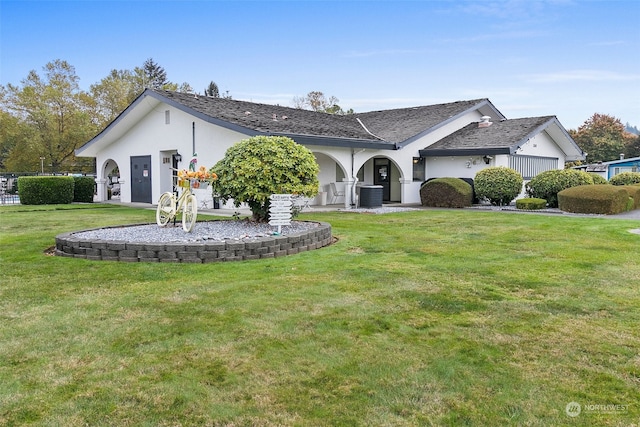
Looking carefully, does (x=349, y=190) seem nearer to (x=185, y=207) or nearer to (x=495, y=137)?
(x=495, y=137)

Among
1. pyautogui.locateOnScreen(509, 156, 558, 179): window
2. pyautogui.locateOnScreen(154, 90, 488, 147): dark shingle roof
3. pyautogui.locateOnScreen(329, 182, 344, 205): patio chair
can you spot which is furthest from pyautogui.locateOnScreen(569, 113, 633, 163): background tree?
pyautogui.locateOnScreen(329, 182, 344, 205): patio chair

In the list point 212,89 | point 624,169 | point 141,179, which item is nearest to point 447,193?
point 141,179

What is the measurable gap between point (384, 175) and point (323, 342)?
16.8 metres

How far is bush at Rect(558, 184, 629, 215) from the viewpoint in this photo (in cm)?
1319

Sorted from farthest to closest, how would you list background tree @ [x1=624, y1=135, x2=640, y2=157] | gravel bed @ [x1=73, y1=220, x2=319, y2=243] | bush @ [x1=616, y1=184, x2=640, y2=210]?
background tree @ [x1=624, y1=135, x2=640, y2=157], bush @ [x1=616, y1=184, x2=640, y2=210], gravel bed @ [x1=73, y1=220, x2=319, y2=243]

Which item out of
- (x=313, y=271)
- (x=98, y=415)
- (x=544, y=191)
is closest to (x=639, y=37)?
(x=544, y=191)

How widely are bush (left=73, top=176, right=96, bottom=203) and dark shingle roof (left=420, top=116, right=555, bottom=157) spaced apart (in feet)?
44.2

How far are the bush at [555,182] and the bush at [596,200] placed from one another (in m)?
1.59

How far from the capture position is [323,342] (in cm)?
336

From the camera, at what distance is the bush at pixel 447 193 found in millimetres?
16031

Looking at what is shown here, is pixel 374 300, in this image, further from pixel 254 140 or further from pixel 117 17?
pixel 117 17

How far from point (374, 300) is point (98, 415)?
2.60 meters

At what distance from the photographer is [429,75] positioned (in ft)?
75.7

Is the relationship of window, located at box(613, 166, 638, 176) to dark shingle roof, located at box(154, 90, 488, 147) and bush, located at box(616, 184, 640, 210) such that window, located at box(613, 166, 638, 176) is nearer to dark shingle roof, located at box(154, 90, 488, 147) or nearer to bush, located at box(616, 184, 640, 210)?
dark shingle roof, located at box(154, 90, 488, 147)
